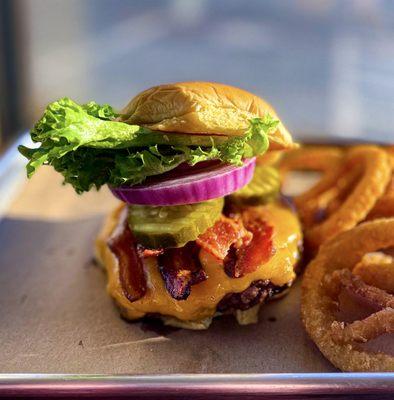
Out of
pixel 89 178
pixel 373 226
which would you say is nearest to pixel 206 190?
pixel 89 178

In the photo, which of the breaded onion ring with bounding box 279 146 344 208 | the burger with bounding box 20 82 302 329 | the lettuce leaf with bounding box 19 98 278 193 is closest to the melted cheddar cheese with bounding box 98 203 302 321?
the burger with bounding box 20 82 302 329

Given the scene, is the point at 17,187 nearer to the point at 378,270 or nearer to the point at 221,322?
the point at 221,322

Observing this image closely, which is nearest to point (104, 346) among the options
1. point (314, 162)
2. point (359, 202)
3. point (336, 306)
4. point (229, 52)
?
point (336, 306)

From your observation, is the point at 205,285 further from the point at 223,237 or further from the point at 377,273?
the point at 377,273

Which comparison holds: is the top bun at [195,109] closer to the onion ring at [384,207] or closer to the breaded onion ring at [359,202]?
the breaded onion ring at [359,202]

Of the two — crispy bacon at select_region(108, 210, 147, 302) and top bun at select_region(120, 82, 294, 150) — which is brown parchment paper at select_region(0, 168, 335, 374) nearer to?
crispy bacon at select_region(108, 210, 147, 302)

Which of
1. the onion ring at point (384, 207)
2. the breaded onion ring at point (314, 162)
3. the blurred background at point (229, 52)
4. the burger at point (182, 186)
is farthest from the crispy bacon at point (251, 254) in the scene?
the blurred background at point (229, 52)

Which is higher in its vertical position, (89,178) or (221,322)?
(89,178)
